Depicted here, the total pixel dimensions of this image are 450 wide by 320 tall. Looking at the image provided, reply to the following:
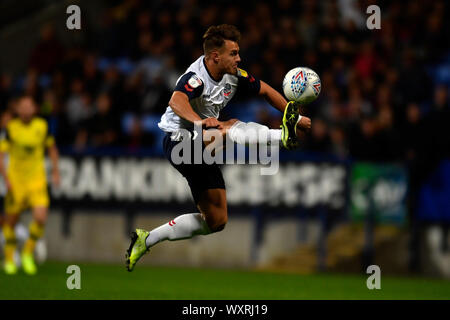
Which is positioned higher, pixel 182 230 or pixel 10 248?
pixel 182 230

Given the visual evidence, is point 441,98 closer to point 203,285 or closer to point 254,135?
point 203,285

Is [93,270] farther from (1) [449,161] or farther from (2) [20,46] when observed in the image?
(2) [20,46]

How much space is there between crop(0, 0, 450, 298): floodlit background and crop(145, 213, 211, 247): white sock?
17.6 ft

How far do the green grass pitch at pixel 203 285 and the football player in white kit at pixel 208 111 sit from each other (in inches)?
32.8

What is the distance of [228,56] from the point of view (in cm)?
845

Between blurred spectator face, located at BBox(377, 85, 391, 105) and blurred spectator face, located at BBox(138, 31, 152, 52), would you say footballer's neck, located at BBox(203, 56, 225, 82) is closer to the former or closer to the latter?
blurred spectator face, located at BBox(377, 85, 391, 105)

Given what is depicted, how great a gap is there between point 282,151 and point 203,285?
3856mm

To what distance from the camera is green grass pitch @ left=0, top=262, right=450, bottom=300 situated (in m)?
9.51

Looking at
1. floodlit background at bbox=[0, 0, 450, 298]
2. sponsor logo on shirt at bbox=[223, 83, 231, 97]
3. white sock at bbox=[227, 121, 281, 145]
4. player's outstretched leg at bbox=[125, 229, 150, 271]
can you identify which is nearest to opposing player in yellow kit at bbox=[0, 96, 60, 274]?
floodlit background at bbox=[0, 0, 450, 298]

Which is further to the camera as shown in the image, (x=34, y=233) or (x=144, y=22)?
(x=144, y=22)

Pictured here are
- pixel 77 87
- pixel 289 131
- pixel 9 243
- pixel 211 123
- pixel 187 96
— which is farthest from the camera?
pixel 77 87

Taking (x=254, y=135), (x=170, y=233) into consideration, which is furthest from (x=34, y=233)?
(x=254, y=135)

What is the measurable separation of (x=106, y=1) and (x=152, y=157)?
5.93 m

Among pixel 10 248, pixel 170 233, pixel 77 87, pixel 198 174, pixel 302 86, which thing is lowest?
pixel 10 248
